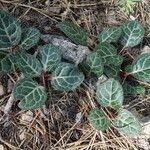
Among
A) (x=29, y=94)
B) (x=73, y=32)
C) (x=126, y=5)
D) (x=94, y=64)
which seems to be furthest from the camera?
(x=126, y=5)

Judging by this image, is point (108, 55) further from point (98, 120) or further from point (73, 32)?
point (98, 120)

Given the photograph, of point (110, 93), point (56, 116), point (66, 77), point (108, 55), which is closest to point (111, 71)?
point (108, 55)

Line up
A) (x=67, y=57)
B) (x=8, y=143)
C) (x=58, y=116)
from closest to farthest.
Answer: (x=8, y=143), (x=58, y=116), (x=67, y=57)

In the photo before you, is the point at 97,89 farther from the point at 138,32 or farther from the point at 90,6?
the point at 90,6

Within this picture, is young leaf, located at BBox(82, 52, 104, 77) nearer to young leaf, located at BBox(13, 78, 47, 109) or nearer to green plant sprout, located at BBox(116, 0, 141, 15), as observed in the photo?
young leaf, located at BBox(13, 78, 47, 109)

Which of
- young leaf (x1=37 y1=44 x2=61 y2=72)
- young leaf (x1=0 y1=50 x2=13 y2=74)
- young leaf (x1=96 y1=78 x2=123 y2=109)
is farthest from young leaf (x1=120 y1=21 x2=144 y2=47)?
young leaf (x1=0 y1=50 x2=13 y2=74)

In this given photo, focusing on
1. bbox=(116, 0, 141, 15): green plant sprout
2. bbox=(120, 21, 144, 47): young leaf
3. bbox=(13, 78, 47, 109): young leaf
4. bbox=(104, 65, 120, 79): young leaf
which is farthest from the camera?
bbox=(116, 0, 141, 15): green plant sprout

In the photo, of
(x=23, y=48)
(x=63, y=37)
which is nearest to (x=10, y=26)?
(x=23, y=48)
